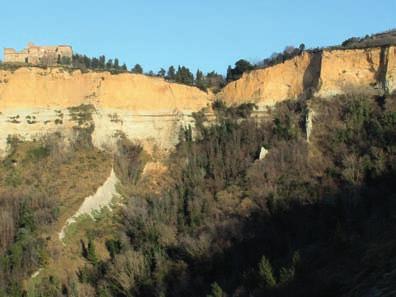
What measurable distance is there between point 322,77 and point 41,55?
2712cm

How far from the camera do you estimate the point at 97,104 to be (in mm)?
53688

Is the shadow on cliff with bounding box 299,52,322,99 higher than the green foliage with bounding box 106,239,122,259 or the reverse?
higher

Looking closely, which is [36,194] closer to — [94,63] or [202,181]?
[202,181]

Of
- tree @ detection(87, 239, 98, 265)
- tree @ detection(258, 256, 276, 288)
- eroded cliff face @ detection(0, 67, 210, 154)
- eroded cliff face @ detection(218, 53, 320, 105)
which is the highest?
eroded cliff face @ detection(218, 53, 320, 105)

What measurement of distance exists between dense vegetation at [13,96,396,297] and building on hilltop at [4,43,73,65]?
15.4 metres

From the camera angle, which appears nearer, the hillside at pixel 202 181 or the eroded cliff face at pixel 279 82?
the hillside at pixel 202 181

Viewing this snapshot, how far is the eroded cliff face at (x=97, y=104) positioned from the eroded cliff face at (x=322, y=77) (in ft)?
13.9

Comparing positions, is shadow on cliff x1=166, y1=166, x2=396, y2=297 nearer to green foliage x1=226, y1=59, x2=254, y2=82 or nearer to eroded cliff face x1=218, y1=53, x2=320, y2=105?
eroded cliff face x1=218, y1=53, x2=320, y2=105

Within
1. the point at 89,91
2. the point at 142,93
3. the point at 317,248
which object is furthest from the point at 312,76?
the point at 317,248

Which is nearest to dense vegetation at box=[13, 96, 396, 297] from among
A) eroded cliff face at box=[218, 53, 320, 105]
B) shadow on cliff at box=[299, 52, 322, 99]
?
shadow on cliff at box=[299, 52, 322, 99]

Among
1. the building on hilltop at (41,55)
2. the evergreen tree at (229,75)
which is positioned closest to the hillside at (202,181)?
the evergreen tree at (229,75)

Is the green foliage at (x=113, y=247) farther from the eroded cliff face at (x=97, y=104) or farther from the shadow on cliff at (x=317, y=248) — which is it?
the eroded cliff face at (x=97, y=104)

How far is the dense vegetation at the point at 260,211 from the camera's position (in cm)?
2812

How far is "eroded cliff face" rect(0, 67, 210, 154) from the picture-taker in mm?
52344
